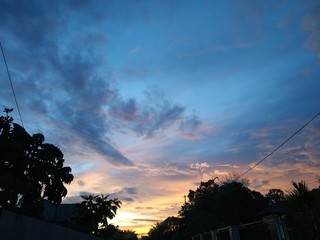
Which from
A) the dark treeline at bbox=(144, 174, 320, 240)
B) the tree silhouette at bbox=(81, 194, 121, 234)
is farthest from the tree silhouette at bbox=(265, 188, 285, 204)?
the tree silhouette at bbox=(81, 194, 121, 234)

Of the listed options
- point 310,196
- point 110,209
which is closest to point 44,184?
point 310,196

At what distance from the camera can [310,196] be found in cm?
1035

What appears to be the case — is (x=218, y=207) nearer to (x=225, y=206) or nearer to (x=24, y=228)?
(x=225, y=206)

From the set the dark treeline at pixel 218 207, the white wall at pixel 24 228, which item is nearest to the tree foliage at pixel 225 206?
the dark treeline at pixel 218 207

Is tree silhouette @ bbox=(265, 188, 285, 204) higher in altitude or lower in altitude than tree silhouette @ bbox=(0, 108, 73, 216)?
higher

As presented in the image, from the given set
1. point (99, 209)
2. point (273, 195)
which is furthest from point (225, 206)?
point (273, 195)

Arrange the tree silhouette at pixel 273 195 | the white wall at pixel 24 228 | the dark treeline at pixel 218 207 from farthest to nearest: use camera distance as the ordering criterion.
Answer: the tree silhouette at pixel 273 195 < the dark treeline at pixel 218 207 < the white wall at pixel 24 228

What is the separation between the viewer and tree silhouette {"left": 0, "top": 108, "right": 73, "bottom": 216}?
37.5 ft

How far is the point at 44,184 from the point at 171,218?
58.6 m

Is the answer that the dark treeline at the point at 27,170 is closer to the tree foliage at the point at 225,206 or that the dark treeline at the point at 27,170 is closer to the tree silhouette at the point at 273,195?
the tree foliage at the point at 225,206

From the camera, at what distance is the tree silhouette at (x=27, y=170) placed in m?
11.4

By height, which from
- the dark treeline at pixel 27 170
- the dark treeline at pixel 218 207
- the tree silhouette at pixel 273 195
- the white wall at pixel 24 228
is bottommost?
the white wall at pixel 24 228

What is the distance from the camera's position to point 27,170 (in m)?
13.7

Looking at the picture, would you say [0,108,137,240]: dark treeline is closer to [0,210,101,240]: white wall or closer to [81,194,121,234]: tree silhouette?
[0,210,101,240]: white wall
